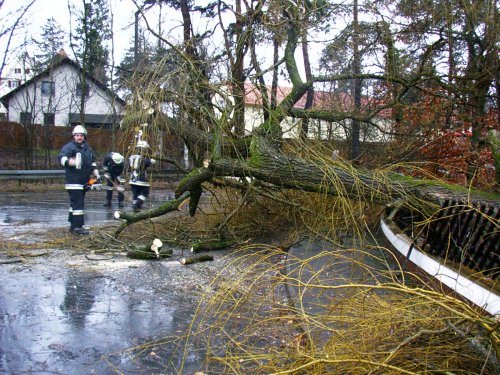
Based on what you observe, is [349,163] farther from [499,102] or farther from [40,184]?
[40,184]

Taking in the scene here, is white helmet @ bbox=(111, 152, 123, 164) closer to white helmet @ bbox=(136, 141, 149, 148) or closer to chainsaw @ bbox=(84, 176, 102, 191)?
chainsaw @ bbox=(84, 176, 102, 191)

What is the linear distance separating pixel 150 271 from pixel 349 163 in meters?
2.86

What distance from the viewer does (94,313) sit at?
15.1 feet

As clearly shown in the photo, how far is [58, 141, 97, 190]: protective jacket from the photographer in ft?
26.7

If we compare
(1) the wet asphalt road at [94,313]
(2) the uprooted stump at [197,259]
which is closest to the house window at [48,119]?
(1) the wet asphalt road at [94,313]

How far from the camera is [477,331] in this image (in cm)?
267

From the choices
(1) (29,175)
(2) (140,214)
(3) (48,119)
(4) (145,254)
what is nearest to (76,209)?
(2) (140,214)

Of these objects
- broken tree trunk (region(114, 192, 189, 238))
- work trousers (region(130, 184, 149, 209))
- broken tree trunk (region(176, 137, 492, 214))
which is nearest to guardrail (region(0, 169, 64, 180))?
work trousers (region(130, 184, 149, 209))

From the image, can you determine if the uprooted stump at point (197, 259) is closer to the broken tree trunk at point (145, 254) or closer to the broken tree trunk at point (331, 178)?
the broken tree trunk at point (145, 254)

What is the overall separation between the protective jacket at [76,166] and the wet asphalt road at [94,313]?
1201mm

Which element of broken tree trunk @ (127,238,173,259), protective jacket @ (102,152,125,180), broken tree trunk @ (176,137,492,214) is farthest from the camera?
protective jacket @ (102,152,125,180)

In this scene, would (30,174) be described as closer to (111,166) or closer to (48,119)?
(48,119)

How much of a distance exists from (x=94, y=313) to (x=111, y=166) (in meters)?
8.09

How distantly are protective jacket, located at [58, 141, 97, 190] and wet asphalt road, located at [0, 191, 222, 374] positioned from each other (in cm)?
120
